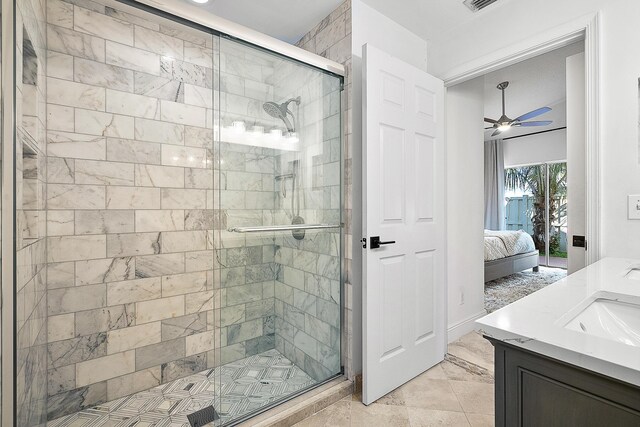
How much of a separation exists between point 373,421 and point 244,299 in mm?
991

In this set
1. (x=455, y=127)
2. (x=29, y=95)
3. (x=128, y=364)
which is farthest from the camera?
(x=455, y=127)

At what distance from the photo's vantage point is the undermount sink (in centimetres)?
92

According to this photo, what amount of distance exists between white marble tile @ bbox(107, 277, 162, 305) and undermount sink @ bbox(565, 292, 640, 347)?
2264 millimetres

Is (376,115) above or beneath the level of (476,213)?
above

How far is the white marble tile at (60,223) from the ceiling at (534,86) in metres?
3.97

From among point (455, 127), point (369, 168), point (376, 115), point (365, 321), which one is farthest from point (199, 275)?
point (455, 127)

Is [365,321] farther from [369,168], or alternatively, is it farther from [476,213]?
[476,213]

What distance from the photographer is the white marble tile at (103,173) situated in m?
1.86

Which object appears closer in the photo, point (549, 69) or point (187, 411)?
point (187, 411)

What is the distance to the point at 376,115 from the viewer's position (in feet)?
6.04

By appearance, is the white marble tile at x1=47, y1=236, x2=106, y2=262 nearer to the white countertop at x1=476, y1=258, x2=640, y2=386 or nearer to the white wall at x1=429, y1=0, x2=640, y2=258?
the white countertop at x1=476, y1=258, x2=640, y2=386

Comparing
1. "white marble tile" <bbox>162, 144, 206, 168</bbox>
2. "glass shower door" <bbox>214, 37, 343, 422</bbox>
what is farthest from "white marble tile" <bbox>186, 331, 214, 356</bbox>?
"white marble tile" <bbox>162, 144, 206, 168</bbox>

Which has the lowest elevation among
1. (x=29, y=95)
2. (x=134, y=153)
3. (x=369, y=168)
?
(x=369, y=168)

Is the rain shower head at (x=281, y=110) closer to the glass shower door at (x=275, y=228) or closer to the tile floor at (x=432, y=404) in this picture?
the glass shower door at (x=275, y=228)
